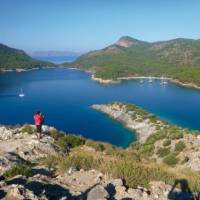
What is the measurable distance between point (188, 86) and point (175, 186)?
13204 centimetres

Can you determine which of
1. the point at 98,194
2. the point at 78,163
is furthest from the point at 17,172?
the point at 98,194

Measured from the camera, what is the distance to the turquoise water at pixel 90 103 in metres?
75.5

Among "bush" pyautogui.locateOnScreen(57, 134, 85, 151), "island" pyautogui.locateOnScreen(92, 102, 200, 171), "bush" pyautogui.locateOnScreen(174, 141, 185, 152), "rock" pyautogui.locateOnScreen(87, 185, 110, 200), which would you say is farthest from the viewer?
"bush" pyautogui.locateOnScreen(174, 141, 185, 152)

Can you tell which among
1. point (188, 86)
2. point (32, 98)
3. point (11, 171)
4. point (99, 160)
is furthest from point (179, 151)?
point (188, 86)

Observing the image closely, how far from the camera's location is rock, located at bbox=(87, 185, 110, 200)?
1011 cm

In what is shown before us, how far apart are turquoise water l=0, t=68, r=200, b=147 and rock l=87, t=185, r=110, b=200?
2001 inches

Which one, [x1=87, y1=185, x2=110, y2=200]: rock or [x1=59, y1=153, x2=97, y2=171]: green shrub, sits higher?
[x1=87, y1=185, x2=110, y2=200]: rock

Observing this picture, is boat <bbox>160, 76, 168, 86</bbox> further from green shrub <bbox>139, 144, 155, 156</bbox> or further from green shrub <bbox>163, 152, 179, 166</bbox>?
green shrub <bbox>163, 152, 179, 166</bbox>

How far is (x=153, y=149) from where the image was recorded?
44.5 m

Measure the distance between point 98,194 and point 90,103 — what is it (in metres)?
98.0

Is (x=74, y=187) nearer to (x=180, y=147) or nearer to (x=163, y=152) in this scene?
(x=180, y=147)

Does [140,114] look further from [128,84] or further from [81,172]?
[128,84]

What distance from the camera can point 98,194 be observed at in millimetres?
10211

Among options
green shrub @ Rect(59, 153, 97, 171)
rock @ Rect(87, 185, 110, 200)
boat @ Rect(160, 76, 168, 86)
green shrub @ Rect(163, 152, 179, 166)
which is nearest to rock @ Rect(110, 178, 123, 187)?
rock @ Rect(87, 185, 110, 200)
